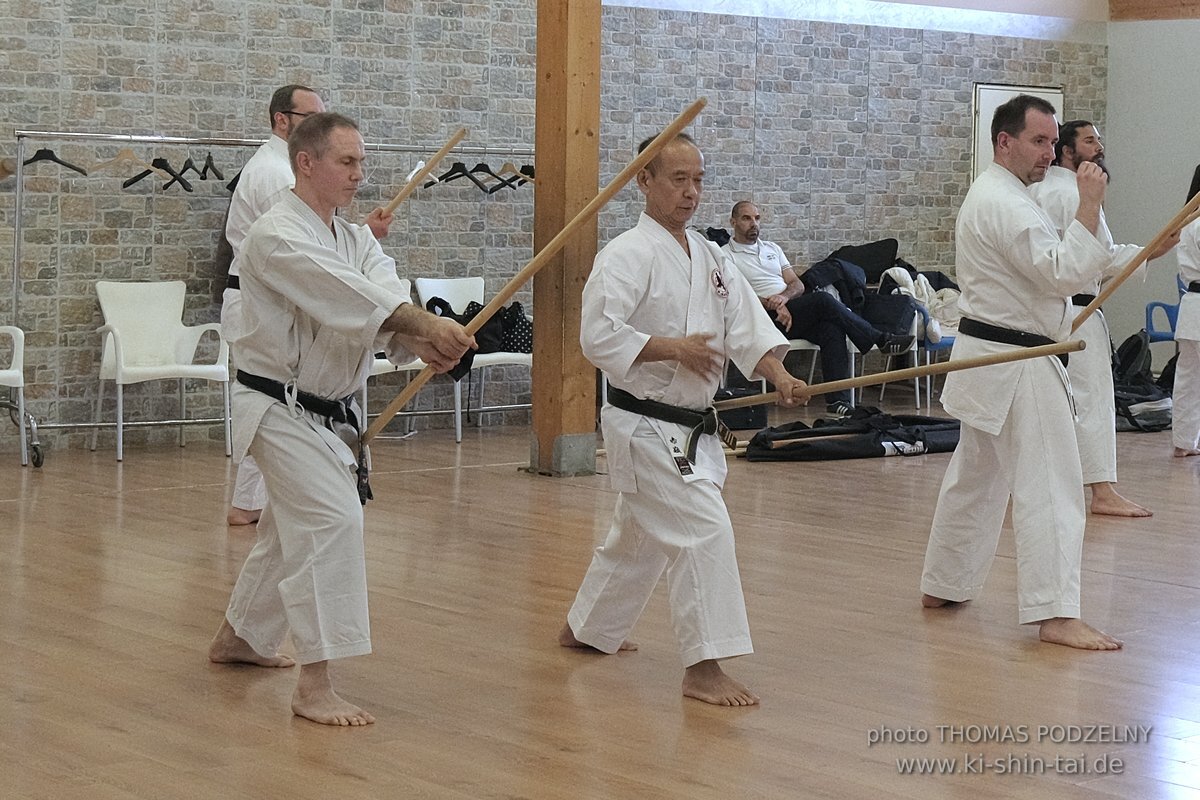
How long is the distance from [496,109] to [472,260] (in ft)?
3.18

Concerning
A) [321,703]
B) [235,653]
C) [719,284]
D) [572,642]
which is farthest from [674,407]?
[235,653]

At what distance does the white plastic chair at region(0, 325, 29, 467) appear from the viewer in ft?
24.8

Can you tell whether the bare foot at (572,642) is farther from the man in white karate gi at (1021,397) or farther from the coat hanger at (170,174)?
the coat hanger at (170,174)

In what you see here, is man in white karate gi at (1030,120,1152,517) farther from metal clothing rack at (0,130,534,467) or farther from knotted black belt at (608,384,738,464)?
metal clothing rack at (0,130,534,467)

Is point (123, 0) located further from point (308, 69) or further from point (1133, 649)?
point (1133, 649)

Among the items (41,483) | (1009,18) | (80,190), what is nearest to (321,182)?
(41,483)

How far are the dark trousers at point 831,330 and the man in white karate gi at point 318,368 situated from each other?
21.6 feet

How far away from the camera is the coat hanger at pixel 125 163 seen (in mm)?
8367

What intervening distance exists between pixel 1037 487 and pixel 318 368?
204 centimetres

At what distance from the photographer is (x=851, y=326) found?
401 inches

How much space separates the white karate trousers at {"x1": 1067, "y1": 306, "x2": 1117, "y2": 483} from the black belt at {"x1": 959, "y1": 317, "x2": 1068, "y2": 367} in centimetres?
205

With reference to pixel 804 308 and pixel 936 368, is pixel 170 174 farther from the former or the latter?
pixel 936 368

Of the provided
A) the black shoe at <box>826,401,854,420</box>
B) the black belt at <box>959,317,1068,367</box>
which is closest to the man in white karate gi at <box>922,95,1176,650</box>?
the black belt at <box>959,317,1068,367</box>

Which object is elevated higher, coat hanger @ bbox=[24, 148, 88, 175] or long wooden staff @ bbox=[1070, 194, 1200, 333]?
coat hanger @ bbox=[24, 148, 88, 175]
